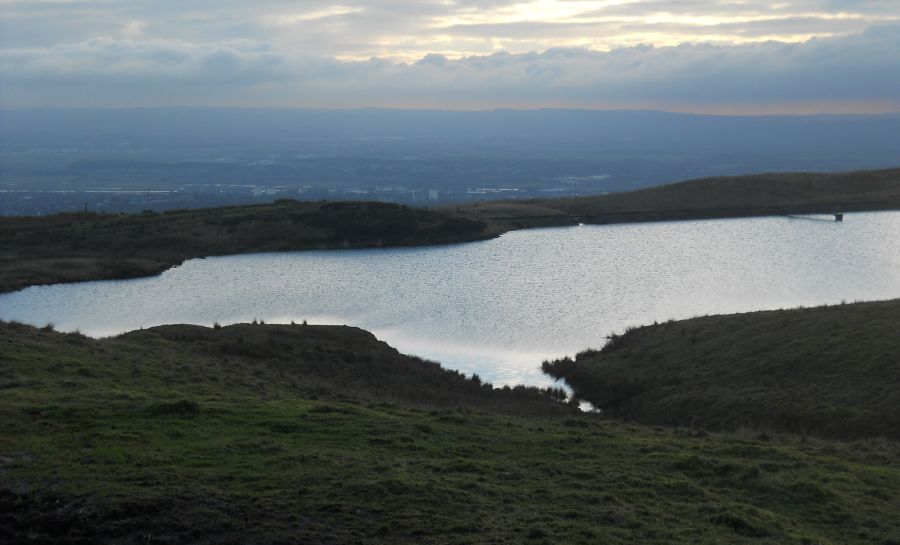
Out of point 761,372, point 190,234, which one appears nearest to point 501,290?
point 761,372

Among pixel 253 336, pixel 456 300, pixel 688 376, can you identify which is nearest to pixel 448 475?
pixel 688 376

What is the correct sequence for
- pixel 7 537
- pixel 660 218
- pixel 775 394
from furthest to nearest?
pixel 660 218 → pixel 775 394 → pixel 7 537

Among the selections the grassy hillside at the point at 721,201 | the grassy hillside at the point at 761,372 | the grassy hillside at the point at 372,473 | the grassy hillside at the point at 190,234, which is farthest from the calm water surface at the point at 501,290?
the grassy hillside at the point at 721,201

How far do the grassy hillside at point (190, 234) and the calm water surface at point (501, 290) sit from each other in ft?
10.4

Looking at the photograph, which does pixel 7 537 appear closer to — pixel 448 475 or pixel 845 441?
pixel 448 475

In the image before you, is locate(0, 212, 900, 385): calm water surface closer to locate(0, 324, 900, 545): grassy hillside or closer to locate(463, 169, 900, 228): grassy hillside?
locate(0, 324, 900, 545): grassy hillside

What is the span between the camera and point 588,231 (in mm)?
87562

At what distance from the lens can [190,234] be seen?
77.1 meters

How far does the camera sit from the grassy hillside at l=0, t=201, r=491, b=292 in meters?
64.6

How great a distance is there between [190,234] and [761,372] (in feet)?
180

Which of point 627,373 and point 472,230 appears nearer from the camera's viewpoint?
point 627,373

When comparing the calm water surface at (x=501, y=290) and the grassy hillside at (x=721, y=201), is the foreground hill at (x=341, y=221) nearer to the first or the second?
the grassy hillside at (x=721, y=201)

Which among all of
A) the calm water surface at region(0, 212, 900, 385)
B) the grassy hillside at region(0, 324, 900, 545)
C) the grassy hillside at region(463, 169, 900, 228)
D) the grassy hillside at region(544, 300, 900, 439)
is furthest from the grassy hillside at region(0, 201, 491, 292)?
the grassy hillside at region(0, 324, 900, 545)

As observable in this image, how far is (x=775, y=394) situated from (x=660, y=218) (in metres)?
68.4
